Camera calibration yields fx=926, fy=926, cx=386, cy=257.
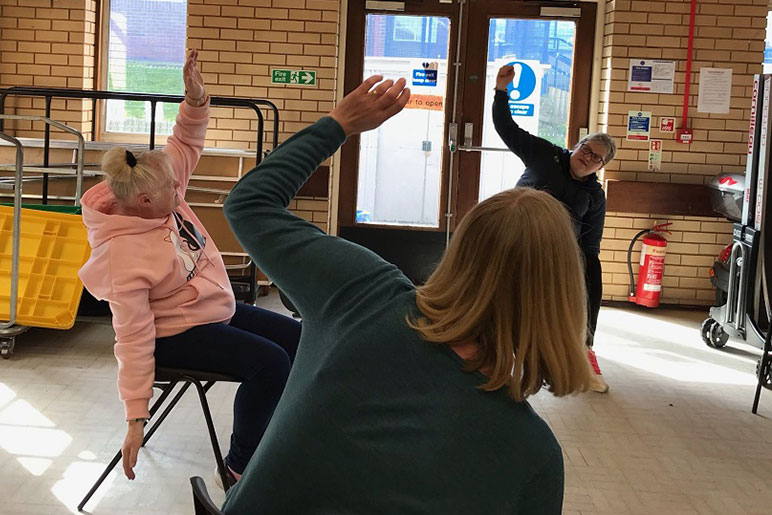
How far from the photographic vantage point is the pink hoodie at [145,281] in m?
2.62

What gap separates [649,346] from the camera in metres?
5.76

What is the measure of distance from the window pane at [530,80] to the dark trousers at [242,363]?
430 cm

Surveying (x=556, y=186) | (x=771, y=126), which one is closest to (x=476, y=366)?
(x=556, y=186)

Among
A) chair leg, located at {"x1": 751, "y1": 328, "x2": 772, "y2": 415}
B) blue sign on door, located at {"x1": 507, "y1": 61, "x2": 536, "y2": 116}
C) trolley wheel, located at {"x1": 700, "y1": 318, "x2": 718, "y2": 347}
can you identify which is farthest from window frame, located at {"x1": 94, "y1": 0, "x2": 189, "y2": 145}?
chair leg, located at {"x1": 751, "y1": 328, "x2": 772, "y2": 415}

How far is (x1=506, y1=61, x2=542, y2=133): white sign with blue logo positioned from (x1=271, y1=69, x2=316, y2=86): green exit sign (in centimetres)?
147

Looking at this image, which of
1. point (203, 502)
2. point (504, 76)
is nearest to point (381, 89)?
point (203, 502)

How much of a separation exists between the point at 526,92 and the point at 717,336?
2.28 metres

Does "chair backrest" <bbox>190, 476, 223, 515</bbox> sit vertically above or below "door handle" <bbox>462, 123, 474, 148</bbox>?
below

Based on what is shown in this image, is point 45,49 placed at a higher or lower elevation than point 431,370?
higher

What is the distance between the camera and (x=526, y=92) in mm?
6887

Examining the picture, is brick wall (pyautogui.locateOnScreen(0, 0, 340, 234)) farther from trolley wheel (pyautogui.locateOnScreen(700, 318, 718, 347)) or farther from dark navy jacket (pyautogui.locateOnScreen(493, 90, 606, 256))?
trolley wheel (pyautogui.locateOnScreen(700, 318, 718, 347))

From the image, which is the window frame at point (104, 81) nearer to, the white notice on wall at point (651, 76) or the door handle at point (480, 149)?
the door handle at point (480, 149)

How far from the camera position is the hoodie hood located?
2.70m

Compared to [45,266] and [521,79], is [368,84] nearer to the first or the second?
[45,266]
